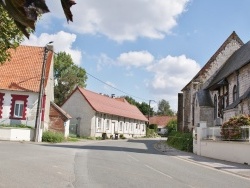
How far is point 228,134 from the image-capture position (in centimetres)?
2289

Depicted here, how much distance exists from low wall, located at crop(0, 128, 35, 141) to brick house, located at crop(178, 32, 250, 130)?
1740 centimetres

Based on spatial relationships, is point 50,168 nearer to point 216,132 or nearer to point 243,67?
point 216,132

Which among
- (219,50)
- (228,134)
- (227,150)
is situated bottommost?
(227,150)

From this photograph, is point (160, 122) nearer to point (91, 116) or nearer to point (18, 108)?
point (91, 116)

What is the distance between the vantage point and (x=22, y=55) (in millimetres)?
42375

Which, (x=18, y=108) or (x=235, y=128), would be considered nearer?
(x=235, y=128)

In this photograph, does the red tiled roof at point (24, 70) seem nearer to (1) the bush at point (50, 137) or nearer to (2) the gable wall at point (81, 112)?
(1) the bush at point (50, 137)

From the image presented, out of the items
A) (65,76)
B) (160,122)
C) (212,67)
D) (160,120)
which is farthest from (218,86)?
(160,120)

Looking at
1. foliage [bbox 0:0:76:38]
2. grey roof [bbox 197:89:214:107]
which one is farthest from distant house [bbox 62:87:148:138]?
foliage [bbox 0:0:76:38]

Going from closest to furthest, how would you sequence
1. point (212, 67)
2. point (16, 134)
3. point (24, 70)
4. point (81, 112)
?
point (16, 134), point (24, 70), point (212, 67), point (81, 112)

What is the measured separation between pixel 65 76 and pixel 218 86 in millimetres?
42102

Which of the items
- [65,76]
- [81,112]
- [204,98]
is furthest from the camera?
[65,76]

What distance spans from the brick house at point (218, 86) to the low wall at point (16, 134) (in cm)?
1740

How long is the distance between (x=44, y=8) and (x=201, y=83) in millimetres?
42710
